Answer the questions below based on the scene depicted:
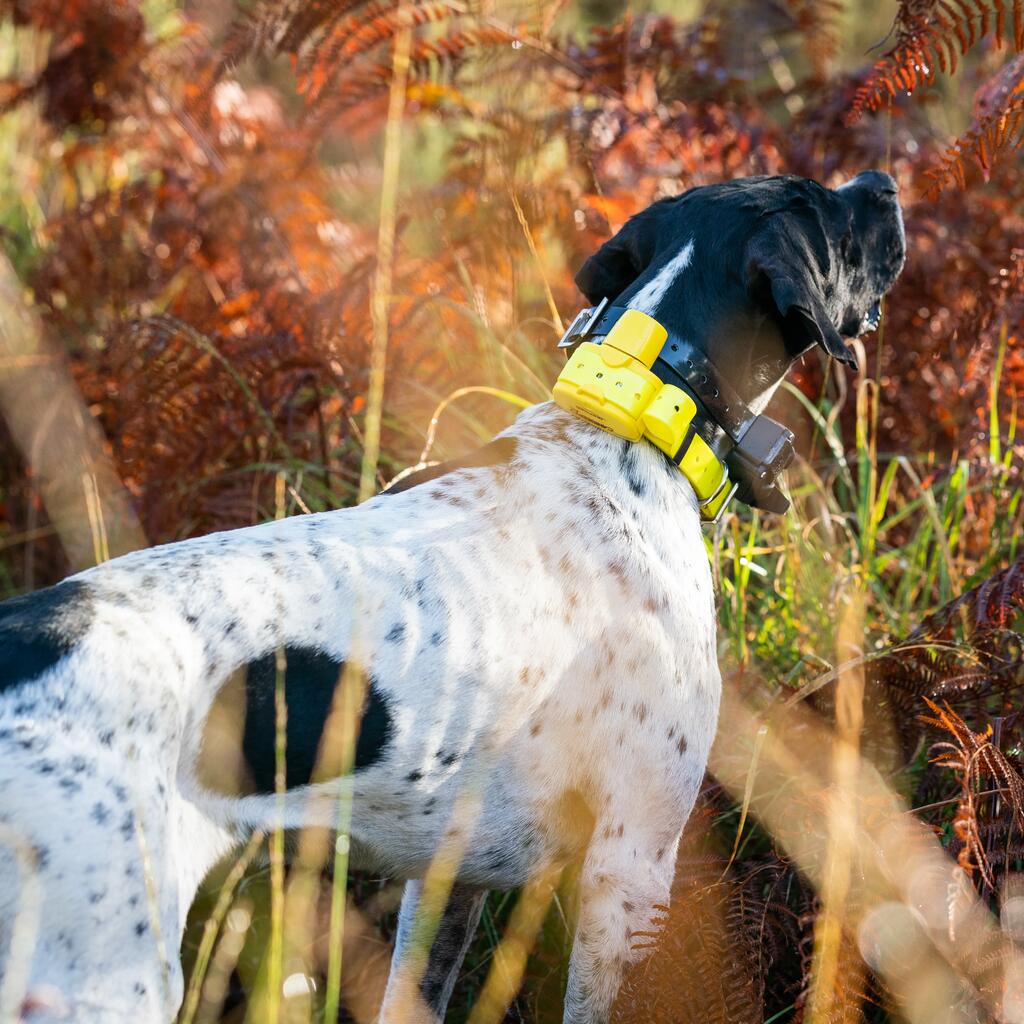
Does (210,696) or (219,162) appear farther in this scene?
(219,162)

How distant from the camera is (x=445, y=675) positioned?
1999 mm

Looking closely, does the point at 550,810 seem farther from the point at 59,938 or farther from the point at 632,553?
the point at 59,938

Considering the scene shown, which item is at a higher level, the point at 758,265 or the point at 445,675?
the point at 758,265

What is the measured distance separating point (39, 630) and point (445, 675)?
664mm

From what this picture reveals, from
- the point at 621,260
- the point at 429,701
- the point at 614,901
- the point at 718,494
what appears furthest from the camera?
the point at 621,260

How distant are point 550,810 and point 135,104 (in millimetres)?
3933

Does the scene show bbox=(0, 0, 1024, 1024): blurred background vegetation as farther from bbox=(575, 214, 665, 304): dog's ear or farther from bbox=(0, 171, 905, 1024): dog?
bbox=(575, 214, 665, 304): dog's ear

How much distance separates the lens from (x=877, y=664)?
276 centimetres

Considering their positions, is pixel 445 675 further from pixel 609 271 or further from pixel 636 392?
pixel 609 271

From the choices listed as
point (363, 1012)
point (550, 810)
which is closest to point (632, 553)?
point (550, 810)

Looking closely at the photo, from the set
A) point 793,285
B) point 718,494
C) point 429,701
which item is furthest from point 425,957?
point 793,285

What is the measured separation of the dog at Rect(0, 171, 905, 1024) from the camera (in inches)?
63.3

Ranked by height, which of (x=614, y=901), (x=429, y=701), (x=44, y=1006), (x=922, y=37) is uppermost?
(x=922, y=37)

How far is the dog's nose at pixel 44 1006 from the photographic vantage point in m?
1.52
